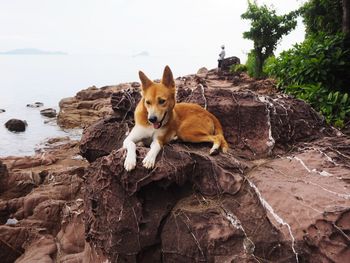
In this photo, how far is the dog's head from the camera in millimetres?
5168

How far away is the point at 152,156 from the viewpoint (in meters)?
4.96

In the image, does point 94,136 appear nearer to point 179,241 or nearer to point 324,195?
point 179,241

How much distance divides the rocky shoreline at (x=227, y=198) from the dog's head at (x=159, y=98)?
1.56 ft

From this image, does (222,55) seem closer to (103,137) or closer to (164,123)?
(103,137)

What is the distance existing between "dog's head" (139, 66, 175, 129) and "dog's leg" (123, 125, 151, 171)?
290 millimetres

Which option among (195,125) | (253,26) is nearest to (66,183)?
(195,125)

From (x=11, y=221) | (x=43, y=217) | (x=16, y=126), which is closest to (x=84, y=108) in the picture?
(x=16, y=126)

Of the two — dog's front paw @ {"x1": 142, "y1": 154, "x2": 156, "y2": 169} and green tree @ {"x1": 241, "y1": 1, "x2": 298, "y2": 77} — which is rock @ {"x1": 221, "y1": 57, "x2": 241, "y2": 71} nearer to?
green tree @ {"x1": 241, "y1": 1, "x2": 298, "y2": 77}

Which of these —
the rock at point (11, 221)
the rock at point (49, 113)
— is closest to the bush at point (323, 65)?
the rock at point (11, 221)

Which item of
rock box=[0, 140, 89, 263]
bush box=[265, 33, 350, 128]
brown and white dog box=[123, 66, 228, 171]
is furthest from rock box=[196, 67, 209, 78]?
brown and white dog box=[123, 66, 228, 171]

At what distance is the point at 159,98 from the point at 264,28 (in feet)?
58.8

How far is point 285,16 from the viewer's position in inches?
830

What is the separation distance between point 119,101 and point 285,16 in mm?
16629

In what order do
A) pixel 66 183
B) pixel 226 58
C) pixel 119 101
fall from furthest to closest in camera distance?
pixel 226 58 < pixel 66 183 < pixel 119 101
